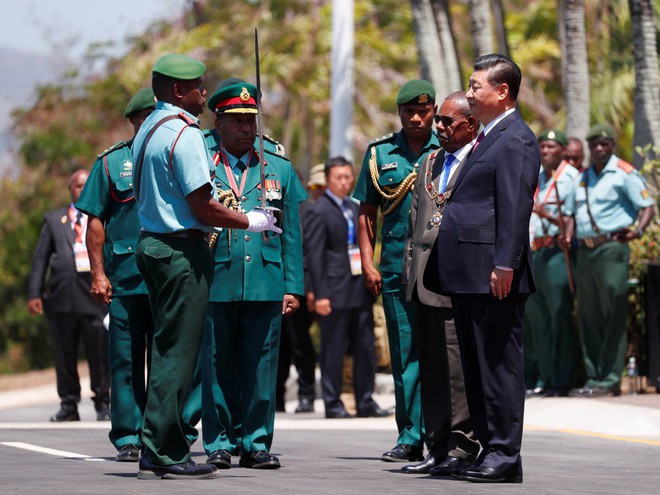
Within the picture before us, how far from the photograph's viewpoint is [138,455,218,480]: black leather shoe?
340 inches

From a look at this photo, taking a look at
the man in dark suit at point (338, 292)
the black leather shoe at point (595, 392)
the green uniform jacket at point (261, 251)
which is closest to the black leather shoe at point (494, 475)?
the green uniform jacket at point (261, 251)

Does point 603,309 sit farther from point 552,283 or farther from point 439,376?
point 439,376

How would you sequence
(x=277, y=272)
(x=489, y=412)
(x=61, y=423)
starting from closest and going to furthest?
(x=489, y=412)
(x=277, y=272)
(x=61, y=423)

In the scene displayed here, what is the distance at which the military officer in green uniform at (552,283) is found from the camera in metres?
15.4

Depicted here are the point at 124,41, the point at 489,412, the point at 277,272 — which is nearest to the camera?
the point at 489,412

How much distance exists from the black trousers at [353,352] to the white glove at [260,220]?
631 cm

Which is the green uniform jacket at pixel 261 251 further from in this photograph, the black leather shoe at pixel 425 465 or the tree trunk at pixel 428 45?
the tree trunk at pixel 428 45

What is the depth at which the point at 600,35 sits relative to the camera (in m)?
30.1

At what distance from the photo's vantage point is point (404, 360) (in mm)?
10148

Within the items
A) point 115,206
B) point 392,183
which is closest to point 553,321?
point 392,183

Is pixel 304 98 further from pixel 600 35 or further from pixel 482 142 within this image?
pixel 482 142

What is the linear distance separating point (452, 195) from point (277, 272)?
122 centimetres

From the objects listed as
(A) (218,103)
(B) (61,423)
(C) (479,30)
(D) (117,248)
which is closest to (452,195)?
(A) (218,103)

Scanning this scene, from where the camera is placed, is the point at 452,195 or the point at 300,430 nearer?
the point at 452,195
